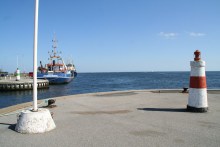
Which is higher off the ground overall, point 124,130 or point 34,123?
point 34,123

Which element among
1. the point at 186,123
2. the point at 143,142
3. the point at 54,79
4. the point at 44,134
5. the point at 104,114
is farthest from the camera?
the point at 54,79

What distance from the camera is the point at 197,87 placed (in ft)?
19.9

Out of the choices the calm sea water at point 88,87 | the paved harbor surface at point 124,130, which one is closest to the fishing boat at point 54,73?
the calm sea water at point 88,87

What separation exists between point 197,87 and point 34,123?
4.12 metres

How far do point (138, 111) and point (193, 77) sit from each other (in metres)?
1.73

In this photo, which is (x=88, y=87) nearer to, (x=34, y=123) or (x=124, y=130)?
(x=34, y=123)

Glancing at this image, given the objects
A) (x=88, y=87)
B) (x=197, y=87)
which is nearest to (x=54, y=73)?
(x=88, y=87)

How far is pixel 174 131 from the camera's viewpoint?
4227 millimetres

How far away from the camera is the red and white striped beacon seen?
6008 millimetres

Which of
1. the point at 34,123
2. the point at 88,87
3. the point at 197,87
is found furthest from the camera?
the point at 88,87

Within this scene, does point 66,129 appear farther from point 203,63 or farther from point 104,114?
point 203,63

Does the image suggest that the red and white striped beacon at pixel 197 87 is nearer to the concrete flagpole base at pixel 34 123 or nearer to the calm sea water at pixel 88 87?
the concrete flagpole base at pixel 34 123

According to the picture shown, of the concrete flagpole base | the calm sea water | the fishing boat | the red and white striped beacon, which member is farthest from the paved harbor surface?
the fishing boat

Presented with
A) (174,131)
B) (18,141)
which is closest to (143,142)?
(174,131)
